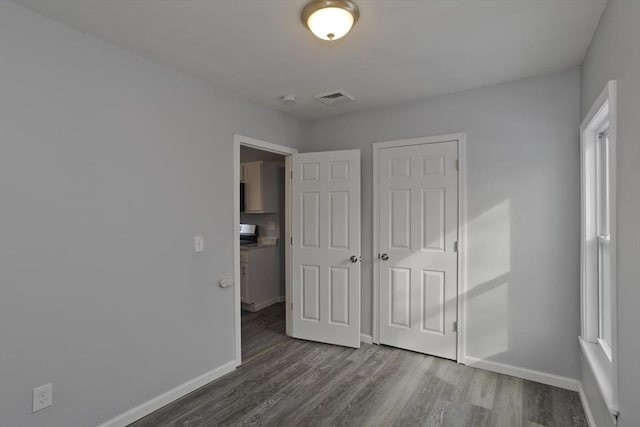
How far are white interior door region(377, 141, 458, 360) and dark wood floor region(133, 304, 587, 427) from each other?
248 millimetres

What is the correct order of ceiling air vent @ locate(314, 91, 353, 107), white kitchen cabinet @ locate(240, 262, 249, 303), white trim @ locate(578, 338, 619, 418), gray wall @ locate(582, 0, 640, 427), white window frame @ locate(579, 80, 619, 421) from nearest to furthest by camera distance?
1. gray wall @ locate(582, 0, 640, 427)
2. white trim @ locate(578, 338, 619, 418)
3. white window frame @ locate(579, 80, 619, 421)
4. ceiling air vent @ locate(314, 91, 353, 107)
5. white kitchen cabinet @ locate(240, 262, 249, 303)

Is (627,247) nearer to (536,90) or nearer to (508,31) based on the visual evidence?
(508,31)

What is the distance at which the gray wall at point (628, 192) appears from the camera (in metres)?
1.27

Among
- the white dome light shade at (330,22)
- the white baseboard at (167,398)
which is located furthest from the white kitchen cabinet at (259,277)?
the white dome light shade at (330,22)

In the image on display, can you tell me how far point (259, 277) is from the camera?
15.3ft

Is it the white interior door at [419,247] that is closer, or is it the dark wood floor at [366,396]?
the dark wood floor at [366,396]

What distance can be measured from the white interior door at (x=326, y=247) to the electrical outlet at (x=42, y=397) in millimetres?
2171

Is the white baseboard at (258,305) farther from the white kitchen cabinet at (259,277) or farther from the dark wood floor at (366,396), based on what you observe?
the dark wood floor at (366,396)

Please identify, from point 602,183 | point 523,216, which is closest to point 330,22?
point 602,183

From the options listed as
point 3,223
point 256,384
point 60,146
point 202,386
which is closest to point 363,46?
point 60,146

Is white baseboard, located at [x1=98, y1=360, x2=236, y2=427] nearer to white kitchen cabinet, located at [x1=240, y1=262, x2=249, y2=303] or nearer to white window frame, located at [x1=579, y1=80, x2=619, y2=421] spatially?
white kitchen cabinet, located at [x1=240, y1=262, x2=249, y2=303]

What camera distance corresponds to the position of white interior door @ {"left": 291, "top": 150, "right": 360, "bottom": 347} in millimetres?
3332

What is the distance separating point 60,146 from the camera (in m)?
1.83

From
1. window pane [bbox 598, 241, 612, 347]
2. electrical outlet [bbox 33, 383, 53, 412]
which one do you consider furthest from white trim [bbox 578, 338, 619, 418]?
electrical outlet [bbox 33, 383, 53, 412]
